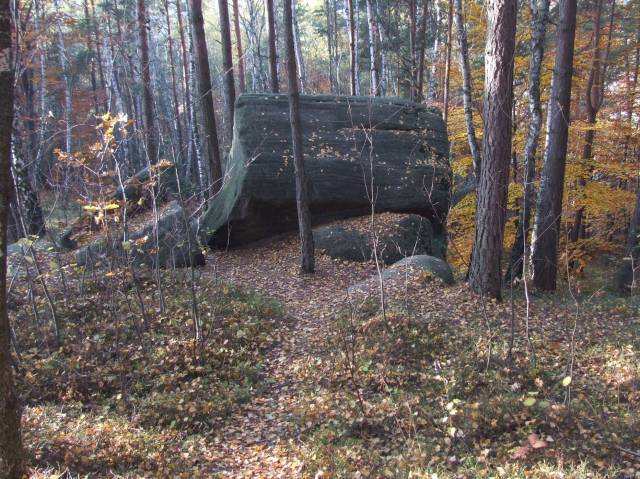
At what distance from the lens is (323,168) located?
45.0 feet

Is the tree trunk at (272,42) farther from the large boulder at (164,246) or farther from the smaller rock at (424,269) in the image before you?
the smaller rock at (424,269)

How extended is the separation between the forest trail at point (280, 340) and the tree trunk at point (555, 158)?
3.86 meters

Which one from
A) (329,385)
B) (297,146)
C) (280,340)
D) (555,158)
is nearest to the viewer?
(329,385)

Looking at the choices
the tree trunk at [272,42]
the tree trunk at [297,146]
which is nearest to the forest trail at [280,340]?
the tree trunk at [297,146]

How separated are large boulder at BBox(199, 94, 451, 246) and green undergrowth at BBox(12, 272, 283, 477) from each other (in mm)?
4685

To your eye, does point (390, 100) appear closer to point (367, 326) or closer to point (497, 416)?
point (367, 326)

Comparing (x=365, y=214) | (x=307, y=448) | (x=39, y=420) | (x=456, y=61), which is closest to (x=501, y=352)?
(x=307, y=448)

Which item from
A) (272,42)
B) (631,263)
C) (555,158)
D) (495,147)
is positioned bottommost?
(631,263)

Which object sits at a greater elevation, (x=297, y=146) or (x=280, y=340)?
(x=297, y=146)

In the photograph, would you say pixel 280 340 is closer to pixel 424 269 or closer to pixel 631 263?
pixel 424 269

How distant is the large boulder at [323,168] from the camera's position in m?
13.4

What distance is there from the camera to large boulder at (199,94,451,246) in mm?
13375

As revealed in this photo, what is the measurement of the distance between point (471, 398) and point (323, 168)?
30.6 feet

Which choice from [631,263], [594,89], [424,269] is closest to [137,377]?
[424,269]
